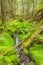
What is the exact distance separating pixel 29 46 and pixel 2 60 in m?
1.61

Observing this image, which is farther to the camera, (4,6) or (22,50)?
(4,6)

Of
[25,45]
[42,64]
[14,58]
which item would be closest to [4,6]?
[25,45]

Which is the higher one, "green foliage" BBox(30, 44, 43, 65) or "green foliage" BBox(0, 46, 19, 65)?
"green foliage" BBox(30, 44, 43, 65)

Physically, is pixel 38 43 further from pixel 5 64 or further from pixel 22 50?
pixel 5 64

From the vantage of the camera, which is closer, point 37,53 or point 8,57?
point 37,53

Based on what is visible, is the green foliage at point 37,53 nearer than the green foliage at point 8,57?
Yes

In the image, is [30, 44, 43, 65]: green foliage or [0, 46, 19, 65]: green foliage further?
[0, 46, 19, 65]: green foliage

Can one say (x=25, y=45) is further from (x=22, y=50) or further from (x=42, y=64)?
(x=42, y=64)

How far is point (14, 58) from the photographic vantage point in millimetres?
6441

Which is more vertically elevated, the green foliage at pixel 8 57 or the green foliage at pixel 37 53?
the green foliage at pixel 37 53

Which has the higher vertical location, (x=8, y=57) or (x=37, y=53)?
(x=37, y=53)

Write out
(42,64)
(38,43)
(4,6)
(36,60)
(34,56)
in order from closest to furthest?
(42,64) < (36,60) < (34,56) < (38,43) < (4,6)

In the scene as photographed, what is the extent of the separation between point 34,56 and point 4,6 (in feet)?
29.8

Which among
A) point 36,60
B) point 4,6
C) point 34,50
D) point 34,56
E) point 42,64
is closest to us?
point 42,64
